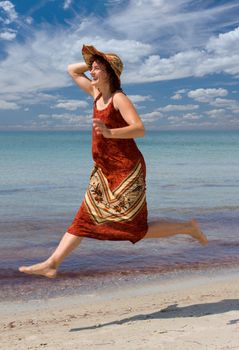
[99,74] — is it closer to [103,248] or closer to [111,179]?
[111,179]

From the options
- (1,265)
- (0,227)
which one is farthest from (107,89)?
(0,227)

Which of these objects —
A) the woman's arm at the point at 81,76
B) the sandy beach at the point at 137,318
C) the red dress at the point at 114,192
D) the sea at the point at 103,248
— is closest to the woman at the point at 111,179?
the red dress at the point at 114,192

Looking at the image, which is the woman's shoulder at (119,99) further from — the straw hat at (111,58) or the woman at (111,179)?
the straw hat at (111,58)

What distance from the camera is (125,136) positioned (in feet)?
12.4

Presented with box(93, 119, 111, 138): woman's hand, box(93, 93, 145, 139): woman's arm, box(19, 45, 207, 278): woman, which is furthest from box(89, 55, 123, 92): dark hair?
box(93, 119, 111, 138): woman's hand

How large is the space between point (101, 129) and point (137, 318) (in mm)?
1510

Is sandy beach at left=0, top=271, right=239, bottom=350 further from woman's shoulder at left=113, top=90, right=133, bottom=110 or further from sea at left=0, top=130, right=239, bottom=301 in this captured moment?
woman's shoulder at left=113, top=90, right=133, bottom=110

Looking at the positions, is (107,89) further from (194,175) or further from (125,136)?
(194,175)

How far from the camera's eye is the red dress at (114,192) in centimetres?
400

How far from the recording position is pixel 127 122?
3920 millimetres

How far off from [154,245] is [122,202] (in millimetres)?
3009

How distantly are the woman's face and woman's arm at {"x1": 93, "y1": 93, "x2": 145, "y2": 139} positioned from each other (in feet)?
0.56

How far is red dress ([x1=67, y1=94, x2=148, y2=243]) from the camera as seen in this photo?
400 centimetres

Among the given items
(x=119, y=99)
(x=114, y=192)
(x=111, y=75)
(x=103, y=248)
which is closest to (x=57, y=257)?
(x=114, y=192)
